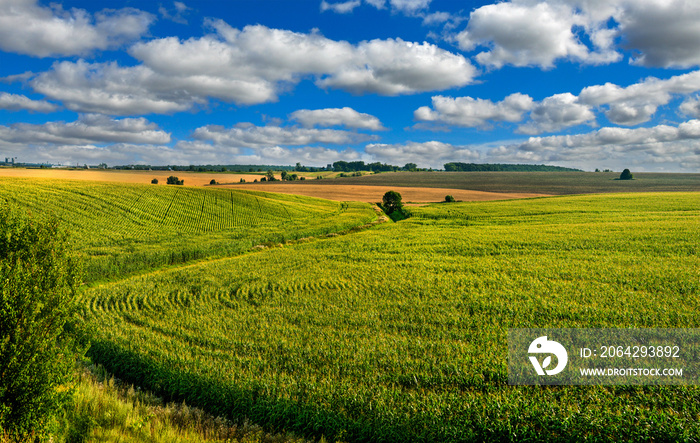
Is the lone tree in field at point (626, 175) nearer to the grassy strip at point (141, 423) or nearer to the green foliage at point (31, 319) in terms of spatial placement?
the grassy strip at point (141, 423)

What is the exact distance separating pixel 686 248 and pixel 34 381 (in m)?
35.6

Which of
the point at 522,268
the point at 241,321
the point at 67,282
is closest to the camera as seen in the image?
the point at 67,282

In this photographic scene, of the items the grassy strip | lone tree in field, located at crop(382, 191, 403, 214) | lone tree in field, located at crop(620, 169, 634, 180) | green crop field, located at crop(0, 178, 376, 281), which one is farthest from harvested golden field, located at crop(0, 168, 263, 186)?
lone tree in field, located at crop(620, 169, 634, 180)

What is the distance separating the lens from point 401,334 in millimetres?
13023

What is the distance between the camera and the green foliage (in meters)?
6.86

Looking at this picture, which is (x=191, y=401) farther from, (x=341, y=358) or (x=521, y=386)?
(x=521, y=386)

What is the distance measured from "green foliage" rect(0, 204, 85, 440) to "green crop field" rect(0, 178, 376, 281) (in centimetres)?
2038

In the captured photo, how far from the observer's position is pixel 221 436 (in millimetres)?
8445

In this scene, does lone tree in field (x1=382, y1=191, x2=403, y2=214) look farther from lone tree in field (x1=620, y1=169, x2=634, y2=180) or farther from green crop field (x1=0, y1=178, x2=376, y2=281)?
lone tree in field (x1=620, y1=169, x2=634, y2=180)

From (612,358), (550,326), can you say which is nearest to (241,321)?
(550,326)
